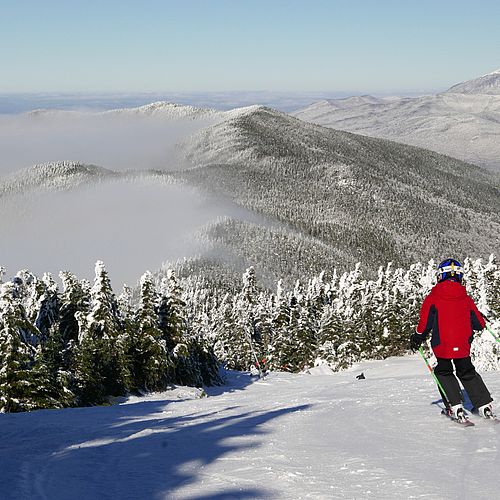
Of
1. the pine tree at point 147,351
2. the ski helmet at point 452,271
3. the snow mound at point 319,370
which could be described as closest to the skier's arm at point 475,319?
the ski helmet at point 452,271

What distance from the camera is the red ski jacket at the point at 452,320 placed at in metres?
9.35

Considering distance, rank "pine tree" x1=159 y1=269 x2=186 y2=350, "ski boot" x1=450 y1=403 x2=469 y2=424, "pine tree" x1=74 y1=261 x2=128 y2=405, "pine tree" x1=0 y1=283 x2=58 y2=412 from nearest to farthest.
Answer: "ski boot" x1=450 y1=403 x2=469 y2=424
"pine tree" x1=0 y1=283 x2=58 y2=412
"pine tree" x1=74 y1=261 x2=128 y2=405
"pine tree" x1=159 y1=269 x2=186 y2=350

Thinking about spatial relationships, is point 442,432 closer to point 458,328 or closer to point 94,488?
point 458,328

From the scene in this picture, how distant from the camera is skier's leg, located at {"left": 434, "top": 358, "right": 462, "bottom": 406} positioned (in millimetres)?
9391

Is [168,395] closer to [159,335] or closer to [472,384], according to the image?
[159,335]

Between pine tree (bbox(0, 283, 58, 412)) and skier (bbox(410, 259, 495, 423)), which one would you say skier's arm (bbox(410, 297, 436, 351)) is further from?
pine tree (bbox(0, 283, 58, 412))

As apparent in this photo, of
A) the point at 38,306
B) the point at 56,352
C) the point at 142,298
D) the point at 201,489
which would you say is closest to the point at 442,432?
the point at 201,489

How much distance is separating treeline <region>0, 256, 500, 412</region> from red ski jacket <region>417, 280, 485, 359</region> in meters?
19.0

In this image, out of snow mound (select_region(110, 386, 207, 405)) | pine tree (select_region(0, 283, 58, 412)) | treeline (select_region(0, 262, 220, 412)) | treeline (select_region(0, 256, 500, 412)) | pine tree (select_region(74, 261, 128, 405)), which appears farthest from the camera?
snow mound (select_region(110, 386, 207, 405))

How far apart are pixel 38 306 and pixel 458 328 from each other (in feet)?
106

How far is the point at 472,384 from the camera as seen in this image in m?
9.44

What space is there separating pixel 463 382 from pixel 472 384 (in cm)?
15

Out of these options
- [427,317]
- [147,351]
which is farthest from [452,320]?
[147,351]

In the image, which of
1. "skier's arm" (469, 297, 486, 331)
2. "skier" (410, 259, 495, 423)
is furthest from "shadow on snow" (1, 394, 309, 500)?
"skier's arm" (469, 297, 486, 331)
